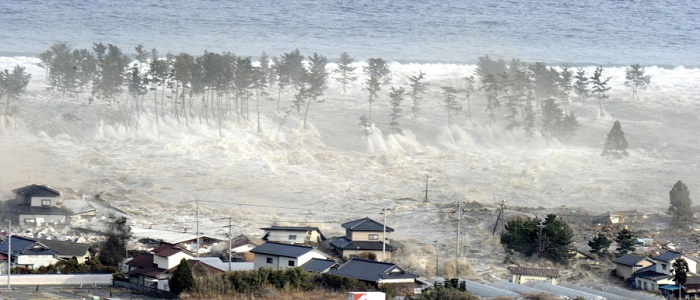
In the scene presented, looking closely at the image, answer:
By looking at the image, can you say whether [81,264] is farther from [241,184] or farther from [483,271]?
[241,184]

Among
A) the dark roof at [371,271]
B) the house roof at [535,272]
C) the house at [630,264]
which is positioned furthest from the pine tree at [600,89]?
the dark roof at [371,271]

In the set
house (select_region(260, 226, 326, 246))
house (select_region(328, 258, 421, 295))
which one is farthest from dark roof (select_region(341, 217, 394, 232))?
house (select_region(328, 258, 421, 295))

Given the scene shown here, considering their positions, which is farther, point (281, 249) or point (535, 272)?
point (281, 249)

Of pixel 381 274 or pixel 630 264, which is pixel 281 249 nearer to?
pixel 381 274

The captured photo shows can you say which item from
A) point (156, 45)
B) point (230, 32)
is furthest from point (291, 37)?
point (156, 45)

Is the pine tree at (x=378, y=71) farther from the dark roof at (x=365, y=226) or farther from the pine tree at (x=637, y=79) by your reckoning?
Answer: the dark roof at (x=365, y=226)

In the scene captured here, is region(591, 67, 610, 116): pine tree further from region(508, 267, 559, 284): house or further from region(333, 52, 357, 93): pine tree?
region(508, 267, 559, 284): house

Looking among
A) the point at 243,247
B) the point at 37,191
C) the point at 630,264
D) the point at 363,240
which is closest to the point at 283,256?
the point at 243,247
